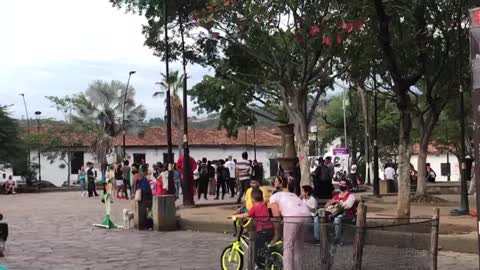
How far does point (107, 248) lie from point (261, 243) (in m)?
5.87

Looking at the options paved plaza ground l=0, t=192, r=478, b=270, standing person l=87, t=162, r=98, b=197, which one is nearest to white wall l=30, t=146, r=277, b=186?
standing person l=87, t=162, r=98, b=197

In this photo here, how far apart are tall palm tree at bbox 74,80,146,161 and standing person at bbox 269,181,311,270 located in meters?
48.2

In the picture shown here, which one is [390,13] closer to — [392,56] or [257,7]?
[392,56]

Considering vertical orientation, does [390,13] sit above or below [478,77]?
above

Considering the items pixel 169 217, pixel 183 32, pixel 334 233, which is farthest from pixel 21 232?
pixel 334 233

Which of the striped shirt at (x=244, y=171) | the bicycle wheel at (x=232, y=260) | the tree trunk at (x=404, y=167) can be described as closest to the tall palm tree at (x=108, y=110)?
the striped shirt at (x=244, y=171)

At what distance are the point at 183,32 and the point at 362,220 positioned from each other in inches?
590

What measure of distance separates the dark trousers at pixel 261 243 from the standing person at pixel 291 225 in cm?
9

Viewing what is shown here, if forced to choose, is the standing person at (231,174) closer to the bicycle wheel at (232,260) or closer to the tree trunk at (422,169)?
the tree trunk at (422,169)

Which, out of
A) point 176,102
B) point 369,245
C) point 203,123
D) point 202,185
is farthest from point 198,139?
point 369,245

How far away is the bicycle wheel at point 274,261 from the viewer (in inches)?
332

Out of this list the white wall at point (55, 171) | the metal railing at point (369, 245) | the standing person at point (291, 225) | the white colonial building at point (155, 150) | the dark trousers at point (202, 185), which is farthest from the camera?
the white colonial building at point (155, 150)

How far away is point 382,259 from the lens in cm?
736

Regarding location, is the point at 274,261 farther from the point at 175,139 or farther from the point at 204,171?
the point at 175,139
